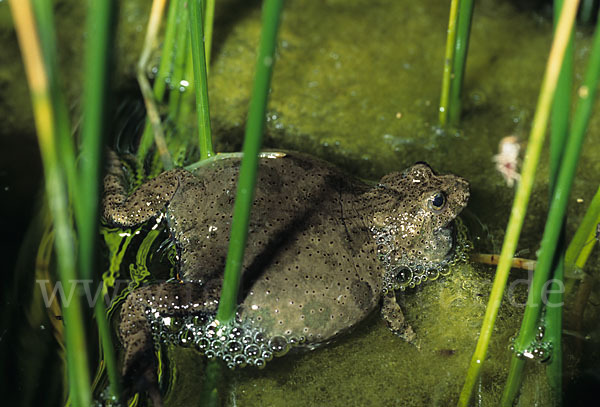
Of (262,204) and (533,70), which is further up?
(533,70)

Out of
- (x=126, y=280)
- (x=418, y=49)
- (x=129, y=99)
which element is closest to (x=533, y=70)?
(x=418, y=49)

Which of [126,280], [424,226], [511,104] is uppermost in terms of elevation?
[511,104]

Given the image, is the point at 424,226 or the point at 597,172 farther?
the point at 597,172

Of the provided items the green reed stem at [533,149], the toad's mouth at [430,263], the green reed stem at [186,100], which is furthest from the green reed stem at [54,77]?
the green reed stem at [186,100]

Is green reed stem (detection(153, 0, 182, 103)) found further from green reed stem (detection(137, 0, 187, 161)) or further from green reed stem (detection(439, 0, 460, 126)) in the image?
green reed stem (detection(439, 0, 460, 126))

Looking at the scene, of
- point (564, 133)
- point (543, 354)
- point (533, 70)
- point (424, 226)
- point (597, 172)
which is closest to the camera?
point (564, 133)

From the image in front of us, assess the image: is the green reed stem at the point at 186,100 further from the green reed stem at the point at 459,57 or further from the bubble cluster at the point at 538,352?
the bubble cluster at the point at 538,352

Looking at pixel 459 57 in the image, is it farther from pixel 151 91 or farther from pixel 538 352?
pixel 151 91

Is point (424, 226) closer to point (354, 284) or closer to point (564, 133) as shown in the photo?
point (354, 284)
